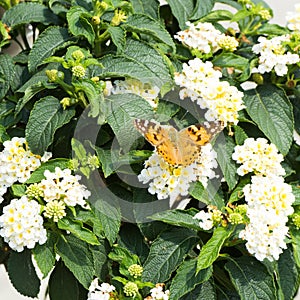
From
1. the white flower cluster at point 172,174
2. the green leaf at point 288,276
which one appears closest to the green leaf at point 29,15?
the white flower cluster at point 172,174

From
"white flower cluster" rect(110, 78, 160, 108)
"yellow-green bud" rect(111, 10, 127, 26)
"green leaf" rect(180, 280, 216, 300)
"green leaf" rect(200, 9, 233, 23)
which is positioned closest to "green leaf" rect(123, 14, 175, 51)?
"yellow-green bud" rect(111, 10, 127, 26)

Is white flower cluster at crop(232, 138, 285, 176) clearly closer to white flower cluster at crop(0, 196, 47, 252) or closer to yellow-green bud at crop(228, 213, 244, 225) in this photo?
yellow-green bud at crop(228, 213, 244, 225)

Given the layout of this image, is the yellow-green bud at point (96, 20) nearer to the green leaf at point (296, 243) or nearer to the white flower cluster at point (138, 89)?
the white flower cluster at point (138, 89)

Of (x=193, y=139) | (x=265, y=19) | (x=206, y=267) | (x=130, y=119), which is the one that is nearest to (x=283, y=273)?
(x=206, y=267)

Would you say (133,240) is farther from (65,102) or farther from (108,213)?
(65,102)

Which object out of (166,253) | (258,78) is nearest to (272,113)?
(258,78)

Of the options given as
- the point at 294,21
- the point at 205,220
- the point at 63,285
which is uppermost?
the point at 294,21
